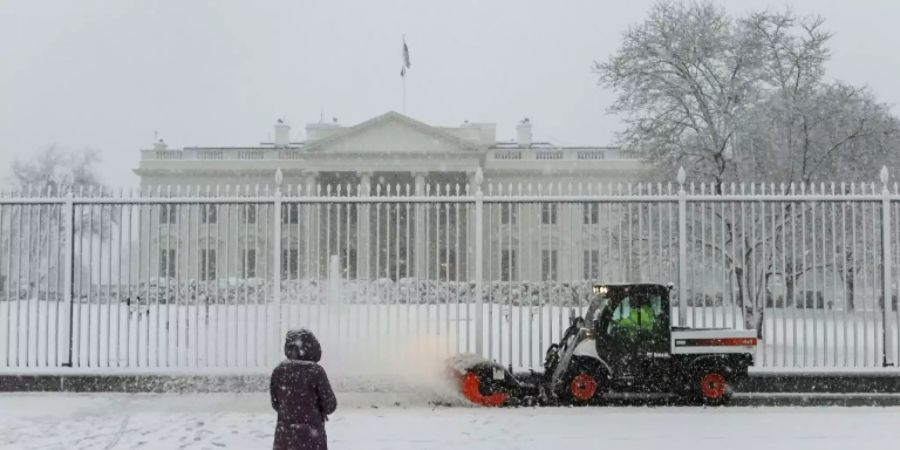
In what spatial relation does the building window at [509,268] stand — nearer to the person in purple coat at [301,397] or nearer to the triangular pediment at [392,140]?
the person in purple coat at [301,397]

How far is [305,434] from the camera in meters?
4.92

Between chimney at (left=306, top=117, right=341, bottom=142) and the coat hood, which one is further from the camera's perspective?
chimney at (left=306, top=117, right=341, bottom=142)

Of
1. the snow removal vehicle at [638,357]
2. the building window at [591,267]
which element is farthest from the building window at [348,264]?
the building window at [591,267]

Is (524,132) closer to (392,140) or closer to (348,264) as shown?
(392,140)

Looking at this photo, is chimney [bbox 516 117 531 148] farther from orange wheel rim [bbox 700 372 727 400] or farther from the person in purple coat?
the person in purple coat

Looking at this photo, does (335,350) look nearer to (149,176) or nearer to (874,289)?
(874,289)

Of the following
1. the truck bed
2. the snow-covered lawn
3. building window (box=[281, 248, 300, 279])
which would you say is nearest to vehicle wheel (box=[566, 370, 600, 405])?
the snow-covered lawn

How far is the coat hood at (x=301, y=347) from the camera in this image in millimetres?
5023

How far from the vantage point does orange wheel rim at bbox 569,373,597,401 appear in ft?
30.2

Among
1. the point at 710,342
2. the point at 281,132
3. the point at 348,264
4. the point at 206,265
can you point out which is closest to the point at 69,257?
the point at 206,265

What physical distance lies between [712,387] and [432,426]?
131 inches

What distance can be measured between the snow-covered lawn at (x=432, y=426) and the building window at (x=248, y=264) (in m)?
1.56

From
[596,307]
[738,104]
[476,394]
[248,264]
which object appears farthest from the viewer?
[738,104]

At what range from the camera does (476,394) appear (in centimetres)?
907
